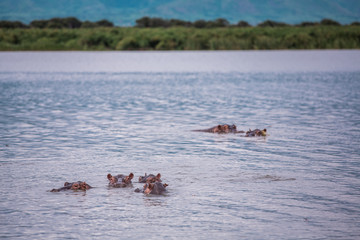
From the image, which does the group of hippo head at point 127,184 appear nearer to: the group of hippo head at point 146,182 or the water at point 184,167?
the group of hippo head at point 146,182

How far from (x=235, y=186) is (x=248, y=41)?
5698 centimetres

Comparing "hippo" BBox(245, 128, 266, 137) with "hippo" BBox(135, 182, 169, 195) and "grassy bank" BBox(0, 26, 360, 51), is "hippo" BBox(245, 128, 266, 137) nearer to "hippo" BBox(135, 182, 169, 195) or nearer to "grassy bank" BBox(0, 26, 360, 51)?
"hippo" BBox(135, 182, 169, 195)

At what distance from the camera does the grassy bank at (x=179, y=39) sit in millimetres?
65812

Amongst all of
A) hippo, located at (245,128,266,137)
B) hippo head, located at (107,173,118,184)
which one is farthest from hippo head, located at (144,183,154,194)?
hippo, located at (245,128,266,137)

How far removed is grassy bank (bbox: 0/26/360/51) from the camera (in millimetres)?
65812

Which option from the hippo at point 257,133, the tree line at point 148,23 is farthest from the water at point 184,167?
the tree line at point 148,23

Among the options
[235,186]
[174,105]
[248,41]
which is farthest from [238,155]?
[248,41]

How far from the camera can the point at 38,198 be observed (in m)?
9.02

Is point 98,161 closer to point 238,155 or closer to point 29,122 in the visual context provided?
point 238,155

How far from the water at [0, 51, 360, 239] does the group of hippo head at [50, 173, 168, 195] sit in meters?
0.15

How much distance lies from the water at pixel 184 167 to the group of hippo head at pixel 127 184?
0.49 feet

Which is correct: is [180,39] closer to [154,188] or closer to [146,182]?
[146,182]

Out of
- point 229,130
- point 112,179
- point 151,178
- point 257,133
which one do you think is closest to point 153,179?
point 151,178

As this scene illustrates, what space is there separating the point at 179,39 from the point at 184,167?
60623 mm
